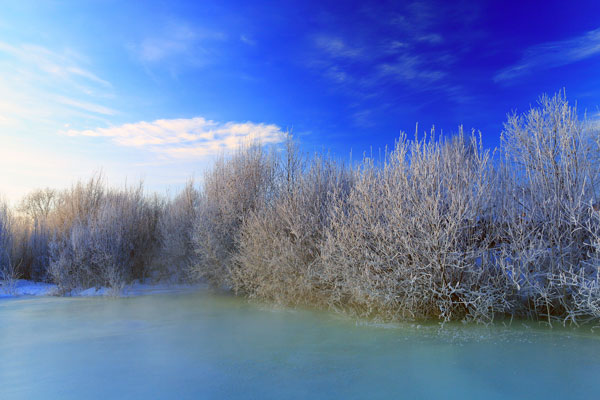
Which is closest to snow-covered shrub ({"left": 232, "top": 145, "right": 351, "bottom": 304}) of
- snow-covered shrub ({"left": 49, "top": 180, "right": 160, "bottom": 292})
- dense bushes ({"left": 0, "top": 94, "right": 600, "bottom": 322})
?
dense bushes ({"left": 0, "top": 94, "right": 600, "bottom": 322})

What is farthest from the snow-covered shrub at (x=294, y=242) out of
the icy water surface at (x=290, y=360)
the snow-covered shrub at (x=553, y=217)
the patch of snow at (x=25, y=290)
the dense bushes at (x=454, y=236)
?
the patch of snow at (x=25, y=290)

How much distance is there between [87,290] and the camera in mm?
14023

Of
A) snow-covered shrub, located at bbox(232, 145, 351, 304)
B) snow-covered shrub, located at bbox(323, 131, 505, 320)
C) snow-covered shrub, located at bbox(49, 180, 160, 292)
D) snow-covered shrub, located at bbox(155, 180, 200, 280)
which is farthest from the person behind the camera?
snow-covered shrub, located at bbox(155, 180, 200, 280)

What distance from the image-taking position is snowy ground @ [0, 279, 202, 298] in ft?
44.9

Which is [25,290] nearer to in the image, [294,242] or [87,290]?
[87,290]

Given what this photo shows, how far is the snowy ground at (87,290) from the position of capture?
13.7 meters

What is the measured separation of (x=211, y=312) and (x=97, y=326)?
2.75 m

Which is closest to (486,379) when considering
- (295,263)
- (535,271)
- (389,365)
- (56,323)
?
(389,365)

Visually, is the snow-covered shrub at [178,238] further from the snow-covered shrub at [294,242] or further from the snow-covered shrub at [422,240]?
the snow-covered shrub at [422,240]

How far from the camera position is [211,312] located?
33.5 ft

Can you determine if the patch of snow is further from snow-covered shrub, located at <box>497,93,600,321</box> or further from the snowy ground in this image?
snow-covered shrub, located at <box>497,93,600,321</box>

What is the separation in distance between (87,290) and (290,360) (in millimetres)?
11340

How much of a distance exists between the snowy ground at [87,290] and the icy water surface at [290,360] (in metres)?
4.98

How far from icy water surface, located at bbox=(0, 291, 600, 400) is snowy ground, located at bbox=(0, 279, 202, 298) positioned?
498 centimetres
